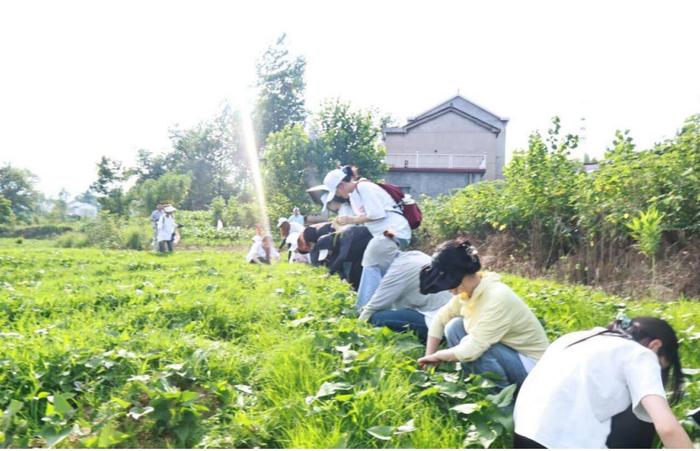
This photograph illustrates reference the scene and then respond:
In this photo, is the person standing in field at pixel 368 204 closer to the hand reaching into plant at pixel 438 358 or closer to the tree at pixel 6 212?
the hand reaching into plant at pixel 438 358

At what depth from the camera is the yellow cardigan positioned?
121 inches

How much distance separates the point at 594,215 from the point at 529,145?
1867mm

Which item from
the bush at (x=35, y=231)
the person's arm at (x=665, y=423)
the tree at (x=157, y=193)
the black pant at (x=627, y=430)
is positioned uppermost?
the tree at (x=157, y=193)

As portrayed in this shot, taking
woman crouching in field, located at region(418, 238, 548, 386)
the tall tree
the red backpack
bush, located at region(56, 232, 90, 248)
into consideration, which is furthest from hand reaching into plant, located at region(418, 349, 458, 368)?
the tall tree

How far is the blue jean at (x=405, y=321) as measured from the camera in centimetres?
428

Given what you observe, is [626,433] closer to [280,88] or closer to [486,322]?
[486,322]

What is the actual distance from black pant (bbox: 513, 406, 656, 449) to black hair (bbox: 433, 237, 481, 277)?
986 millimetres

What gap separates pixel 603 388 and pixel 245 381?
6.78 feet

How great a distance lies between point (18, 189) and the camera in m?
44.2

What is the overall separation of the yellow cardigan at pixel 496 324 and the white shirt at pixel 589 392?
2.47ft

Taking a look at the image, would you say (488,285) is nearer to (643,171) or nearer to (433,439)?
(433,439)

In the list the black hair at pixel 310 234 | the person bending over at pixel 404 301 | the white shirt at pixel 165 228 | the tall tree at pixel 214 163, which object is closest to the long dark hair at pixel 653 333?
the person bending over at pixel 404 301

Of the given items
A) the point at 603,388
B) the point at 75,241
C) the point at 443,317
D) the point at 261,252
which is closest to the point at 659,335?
the point at 603,388

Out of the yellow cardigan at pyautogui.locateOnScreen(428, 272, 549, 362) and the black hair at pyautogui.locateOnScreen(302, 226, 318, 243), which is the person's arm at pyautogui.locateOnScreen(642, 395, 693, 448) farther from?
the black hair at pyautogui.locateOnScreen(302, 226, 318, 243)
